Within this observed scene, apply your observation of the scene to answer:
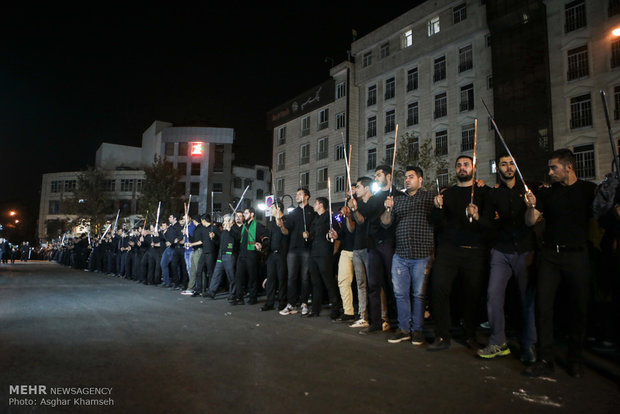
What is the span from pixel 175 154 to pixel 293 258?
53698 mm

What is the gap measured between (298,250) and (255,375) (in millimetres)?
4432

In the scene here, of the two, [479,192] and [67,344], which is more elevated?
[479,192]

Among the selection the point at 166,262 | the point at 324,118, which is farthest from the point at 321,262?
the point at 324,118

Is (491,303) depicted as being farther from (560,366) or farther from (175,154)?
(175,154)

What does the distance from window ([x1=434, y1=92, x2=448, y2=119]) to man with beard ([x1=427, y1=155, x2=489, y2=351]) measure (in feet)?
87.1

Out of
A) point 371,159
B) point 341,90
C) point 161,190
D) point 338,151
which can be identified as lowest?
point 161,190

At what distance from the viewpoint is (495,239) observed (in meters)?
4.84

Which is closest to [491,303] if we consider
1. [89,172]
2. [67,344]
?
[67,344]

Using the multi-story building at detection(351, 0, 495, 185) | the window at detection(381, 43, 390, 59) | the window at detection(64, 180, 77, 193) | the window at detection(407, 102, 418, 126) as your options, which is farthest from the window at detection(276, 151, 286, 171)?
the window at detection(64, 180, 77, 193)

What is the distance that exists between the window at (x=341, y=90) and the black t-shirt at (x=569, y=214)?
34363mm

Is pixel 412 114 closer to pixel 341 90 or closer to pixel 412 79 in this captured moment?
pixel 412 79

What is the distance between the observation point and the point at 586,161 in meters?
22.9

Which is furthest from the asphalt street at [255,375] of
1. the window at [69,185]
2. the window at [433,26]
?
the window at [69,185]

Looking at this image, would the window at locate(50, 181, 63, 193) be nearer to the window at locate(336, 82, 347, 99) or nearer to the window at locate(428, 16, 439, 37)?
the window at locate(336, 82, 347, 99)
